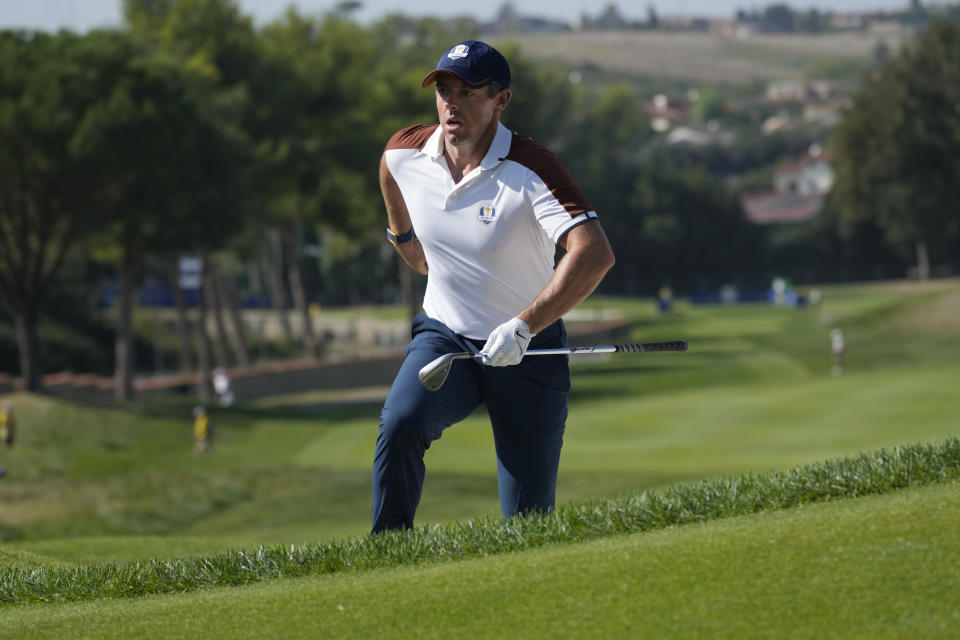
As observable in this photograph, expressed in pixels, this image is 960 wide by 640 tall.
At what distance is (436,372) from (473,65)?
1461 mm

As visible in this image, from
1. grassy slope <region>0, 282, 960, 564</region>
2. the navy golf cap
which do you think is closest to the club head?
the navy golf cap

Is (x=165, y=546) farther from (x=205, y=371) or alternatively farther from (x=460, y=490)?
(x=205, y=371)

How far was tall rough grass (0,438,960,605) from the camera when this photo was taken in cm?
613

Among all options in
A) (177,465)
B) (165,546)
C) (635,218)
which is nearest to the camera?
(165,546)

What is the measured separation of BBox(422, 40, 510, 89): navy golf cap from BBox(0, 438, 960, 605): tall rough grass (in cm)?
209

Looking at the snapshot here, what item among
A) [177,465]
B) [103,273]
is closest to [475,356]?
[177,465]

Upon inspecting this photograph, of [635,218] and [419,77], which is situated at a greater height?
[419,77]

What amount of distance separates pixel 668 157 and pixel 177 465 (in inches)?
5951

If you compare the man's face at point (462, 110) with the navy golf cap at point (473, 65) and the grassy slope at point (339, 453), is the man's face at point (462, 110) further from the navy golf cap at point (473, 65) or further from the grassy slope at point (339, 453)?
the grassy slope at point (339, 453)

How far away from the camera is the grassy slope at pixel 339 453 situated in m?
21.2

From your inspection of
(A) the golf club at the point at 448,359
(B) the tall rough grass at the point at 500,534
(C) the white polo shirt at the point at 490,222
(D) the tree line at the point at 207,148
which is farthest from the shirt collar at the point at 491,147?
(D) the tree line at the point at 207,148

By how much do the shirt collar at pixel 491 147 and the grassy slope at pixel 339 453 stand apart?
475cm

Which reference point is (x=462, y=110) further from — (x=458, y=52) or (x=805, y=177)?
(x=805, y=177)

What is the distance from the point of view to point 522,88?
67688 mm
